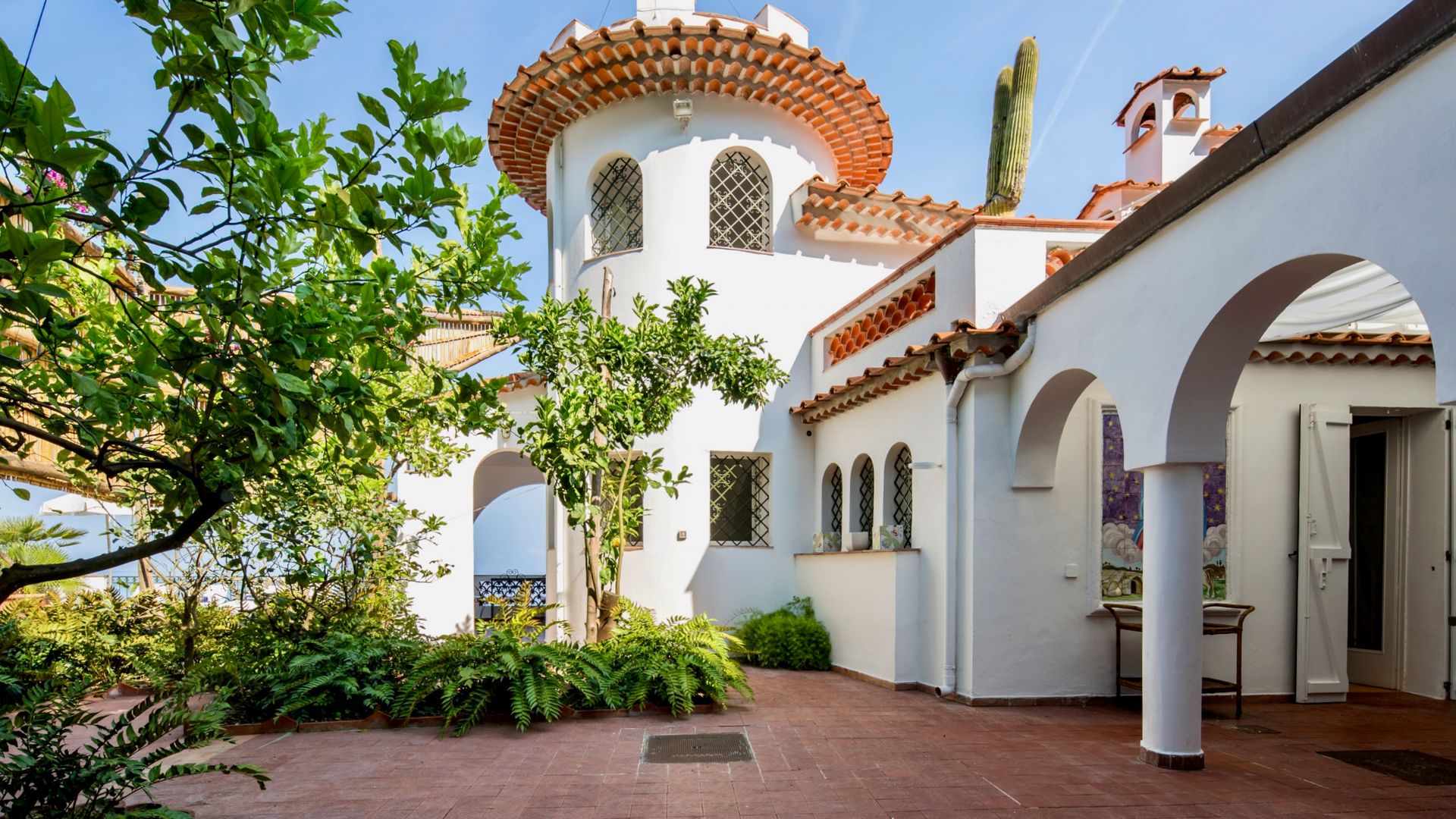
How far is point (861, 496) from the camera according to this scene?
1264 cm

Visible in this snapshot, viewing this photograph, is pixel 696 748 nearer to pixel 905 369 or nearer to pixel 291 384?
pixel 905 369

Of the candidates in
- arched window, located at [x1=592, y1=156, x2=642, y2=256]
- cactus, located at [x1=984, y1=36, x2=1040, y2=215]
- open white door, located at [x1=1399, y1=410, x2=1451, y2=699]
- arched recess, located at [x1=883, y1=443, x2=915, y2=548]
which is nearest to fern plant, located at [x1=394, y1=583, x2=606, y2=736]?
arched recess, located at [x1=883, y1=443, x2=915, y2=548]

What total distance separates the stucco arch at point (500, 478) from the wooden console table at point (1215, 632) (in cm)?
1302

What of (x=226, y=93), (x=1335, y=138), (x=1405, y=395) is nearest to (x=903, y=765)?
(x=1335, y=138)

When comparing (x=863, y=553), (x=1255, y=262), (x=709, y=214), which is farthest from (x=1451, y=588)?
(x=709, y=214)

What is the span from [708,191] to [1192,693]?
9.44 m

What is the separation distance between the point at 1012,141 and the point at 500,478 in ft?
41.2

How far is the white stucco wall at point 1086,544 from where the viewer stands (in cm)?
905

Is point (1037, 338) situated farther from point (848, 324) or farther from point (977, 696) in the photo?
point (848, 324)

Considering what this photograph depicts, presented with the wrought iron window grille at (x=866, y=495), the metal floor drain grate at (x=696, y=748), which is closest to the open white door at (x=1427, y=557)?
the wrought iron window grille at (x=866, y=495)

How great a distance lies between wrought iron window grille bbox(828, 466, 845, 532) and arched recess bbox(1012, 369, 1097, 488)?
4.54m

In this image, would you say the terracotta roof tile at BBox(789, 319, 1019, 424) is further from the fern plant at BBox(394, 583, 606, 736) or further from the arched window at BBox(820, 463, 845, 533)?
the fern plant at BBox(394, 583, 606, 736)

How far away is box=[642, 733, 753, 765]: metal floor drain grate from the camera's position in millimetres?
6934

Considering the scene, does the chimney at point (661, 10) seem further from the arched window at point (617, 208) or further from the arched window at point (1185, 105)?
the arched window at point (1185, 105)
